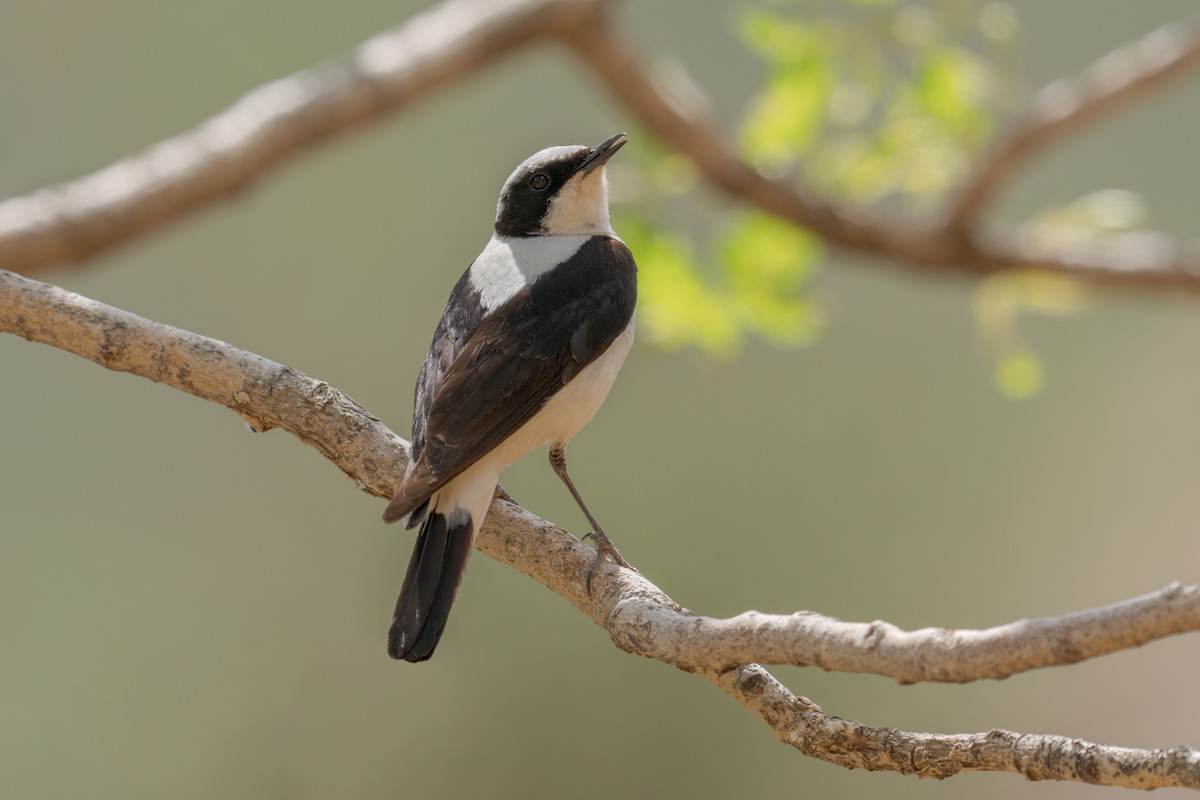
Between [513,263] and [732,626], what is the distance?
136cm

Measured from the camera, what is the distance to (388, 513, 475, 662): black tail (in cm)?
248

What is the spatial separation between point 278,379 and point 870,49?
2.75m

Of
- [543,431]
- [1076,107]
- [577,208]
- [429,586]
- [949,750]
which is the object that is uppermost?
[1076,107]

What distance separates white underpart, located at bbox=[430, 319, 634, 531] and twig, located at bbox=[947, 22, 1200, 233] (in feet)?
8.03

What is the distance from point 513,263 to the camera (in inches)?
124

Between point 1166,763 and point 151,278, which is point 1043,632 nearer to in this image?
point 1166,763

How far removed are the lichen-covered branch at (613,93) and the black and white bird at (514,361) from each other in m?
1.35

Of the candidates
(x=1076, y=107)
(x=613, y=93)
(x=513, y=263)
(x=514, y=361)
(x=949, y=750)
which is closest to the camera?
(x=949, y=750)

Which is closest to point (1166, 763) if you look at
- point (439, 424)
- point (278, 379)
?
point (439, 424)

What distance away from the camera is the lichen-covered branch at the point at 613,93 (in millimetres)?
4246

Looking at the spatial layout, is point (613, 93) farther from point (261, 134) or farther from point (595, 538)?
point (595, 538)

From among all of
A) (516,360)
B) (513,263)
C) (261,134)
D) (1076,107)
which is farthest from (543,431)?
(1076,107)

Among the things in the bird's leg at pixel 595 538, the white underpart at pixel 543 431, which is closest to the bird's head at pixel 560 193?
the white underpart at pixel 543 431

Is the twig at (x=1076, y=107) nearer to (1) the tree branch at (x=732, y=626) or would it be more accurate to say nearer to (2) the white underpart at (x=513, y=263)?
(2) the white underpart at (x=513, y=263)
